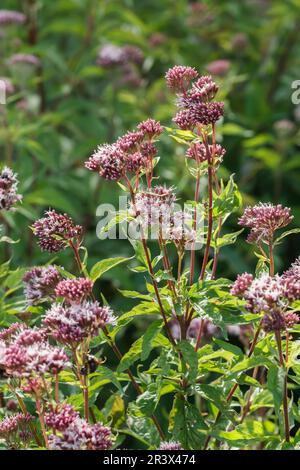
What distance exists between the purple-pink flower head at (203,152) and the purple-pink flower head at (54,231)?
0.34m

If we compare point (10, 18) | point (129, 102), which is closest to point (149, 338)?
point (129, 102)

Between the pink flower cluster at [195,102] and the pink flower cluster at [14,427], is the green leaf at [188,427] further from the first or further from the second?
the pink flower cluster at [195,102]

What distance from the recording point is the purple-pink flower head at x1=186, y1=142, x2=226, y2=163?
1929 millimetres

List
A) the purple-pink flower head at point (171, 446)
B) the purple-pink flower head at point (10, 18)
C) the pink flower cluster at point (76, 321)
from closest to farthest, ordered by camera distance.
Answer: the pink flower cluster at point (76, 321) < the purple-pink flower head at point (171, 446) < the purple-pink flower head at point (10, 18)

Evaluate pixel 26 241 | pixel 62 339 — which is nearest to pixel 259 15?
pixel 26 241

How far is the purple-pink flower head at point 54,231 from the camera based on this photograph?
1.89m

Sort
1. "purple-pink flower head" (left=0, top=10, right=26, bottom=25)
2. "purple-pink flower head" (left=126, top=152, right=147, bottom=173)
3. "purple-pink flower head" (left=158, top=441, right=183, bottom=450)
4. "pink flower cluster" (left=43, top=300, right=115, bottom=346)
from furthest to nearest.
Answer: "purple-pink flower head" (left=0, top=10, right=26, bottom=25) < "purple-pink flower head" (left=126, top=152, right=147, bottom=173) < "purple-pink flower head" (left=158, top=441, right=183, bottom=450) < "pink flower cluster" (left=43, top=300, right=115, bottom=346)

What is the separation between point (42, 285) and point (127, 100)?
2.49 metres

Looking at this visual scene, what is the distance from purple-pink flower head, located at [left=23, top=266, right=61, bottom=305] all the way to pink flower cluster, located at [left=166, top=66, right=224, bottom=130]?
480 millimetres

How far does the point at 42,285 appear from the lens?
1.94 metres

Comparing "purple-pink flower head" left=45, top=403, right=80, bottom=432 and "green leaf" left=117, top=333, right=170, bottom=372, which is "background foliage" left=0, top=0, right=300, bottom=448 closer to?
"green leaf" left=117, top=333, right=170, bottom=372
